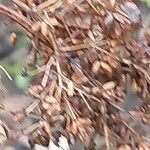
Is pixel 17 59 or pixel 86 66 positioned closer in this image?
pixel 86 66

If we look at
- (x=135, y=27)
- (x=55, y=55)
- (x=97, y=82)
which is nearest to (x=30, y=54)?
(x=55, y=55)

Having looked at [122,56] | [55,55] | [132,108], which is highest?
[55,55]

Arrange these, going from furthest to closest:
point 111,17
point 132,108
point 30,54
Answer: point 132,108
point 30,54
point 111,17

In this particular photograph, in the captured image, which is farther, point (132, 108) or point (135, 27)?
point (132, 108)

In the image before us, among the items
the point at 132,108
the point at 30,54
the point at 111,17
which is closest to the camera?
the point at 111,17

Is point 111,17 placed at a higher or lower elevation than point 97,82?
higher

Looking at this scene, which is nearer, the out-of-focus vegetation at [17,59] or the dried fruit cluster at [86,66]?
the dried fruit cluster at [86,66]

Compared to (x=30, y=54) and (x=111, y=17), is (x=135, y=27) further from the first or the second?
(x=30, y=54)

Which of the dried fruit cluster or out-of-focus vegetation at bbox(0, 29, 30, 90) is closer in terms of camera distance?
the dried fruit cluster
